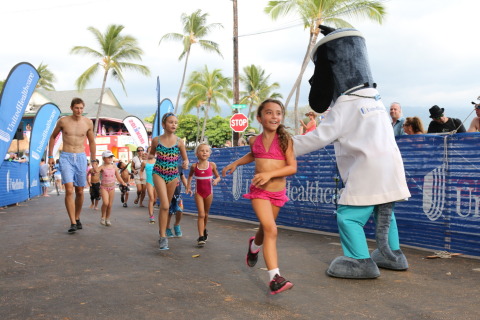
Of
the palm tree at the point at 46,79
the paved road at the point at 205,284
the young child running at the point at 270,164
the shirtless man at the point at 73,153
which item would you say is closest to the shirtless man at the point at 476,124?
the paved road at the point at 205,284

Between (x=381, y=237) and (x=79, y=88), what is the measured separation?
3764 centimetres

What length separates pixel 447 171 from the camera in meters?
5.91

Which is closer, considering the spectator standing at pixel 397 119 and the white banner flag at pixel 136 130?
the spectator standing at pixel 397 119

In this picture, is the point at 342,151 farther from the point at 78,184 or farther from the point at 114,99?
the point at 114,99

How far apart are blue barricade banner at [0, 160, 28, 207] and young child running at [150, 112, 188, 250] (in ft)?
27.0

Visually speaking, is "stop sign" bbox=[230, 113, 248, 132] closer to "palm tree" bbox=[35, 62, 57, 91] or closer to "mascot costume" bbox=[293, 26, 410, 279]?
"mascot costume" bbox=[293, 26, 410, 279]

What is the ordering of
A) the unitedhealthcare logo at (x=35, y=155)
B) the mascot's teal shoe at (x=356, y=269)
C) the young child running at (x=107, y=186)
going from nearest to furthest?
the mascot's teal shoe at (x=356, y=269), the young child running at (x=107, y=186), the unitedhealthcare logo at (x=35, y=155)

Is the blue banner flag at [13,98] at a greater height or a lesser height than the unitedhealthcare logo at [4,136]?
greater

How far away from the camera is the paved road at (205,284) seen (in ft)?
11.6

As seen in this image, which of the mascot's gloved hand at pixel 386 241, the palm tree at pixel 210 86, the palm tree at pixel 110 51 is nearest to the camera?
the mascot's gloved hand at pixel 386 241

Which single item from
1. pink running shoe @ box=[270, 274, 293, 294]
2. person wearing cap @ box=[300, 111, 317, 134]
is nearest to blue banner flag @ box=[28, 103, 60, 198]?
person wearing cap @ box=[300, 111, 317, 134]

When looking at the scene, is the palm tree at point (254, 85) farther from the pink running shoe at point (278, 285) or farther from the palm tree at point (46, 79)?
the pink running shoe at point (278, 285)

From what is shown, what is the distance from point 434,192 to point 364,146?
1.94m

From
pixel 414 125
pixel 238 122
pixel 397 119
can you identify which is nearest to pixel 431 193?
pixel 414 125
